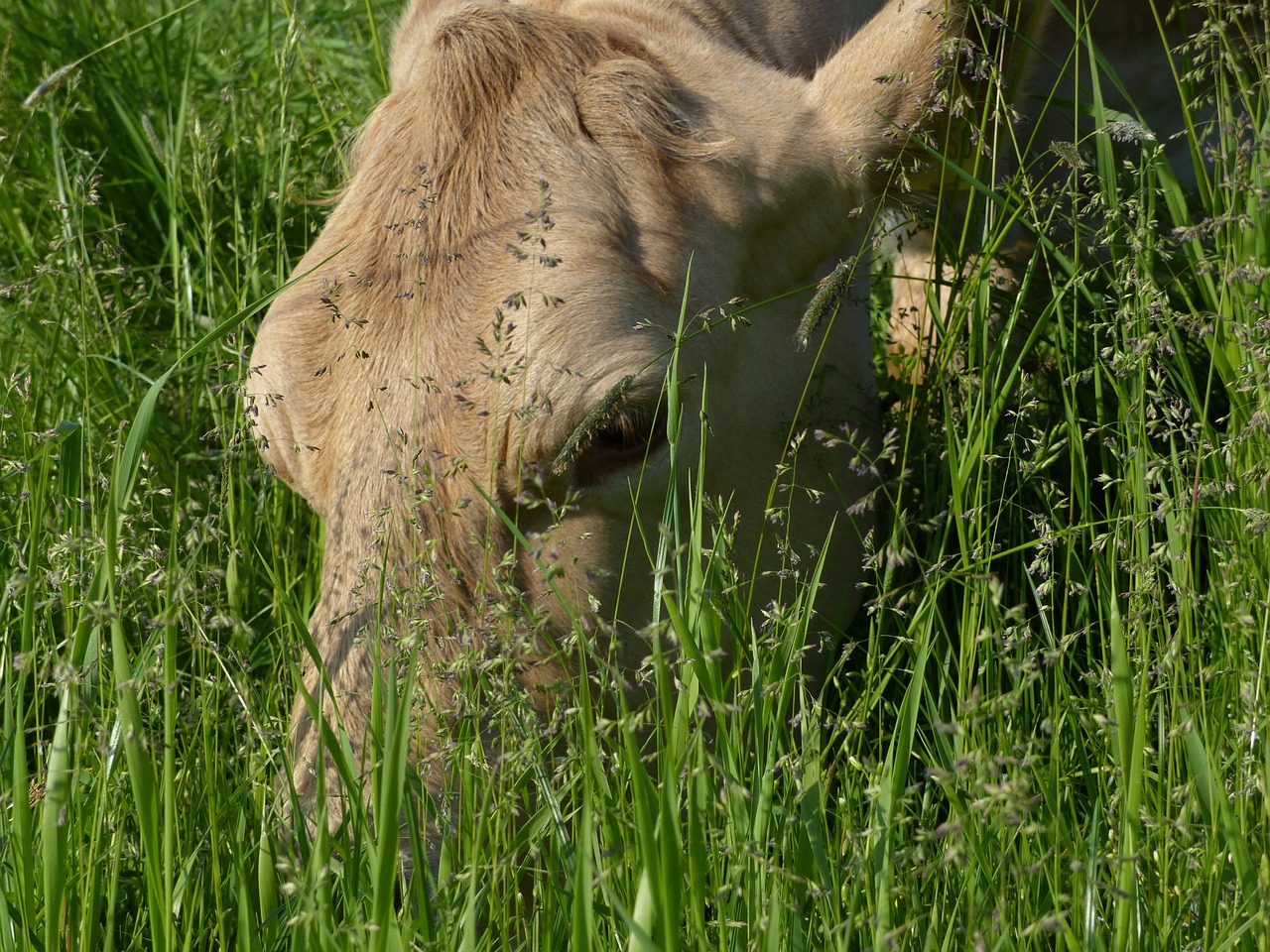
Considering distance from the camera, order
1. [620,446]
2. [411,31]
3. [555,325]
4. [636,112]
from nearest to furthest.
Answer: [555,325] < [620,446] < [636,112] < [411,31]

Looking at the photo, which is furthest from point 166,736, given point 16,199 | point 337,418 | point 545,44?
point 16,199

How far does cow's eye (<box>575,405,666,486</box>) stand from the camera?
228 centimetres

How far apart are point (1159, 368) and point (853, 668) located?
1.02 m

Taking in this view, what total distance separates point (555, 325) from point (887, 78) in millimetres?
884

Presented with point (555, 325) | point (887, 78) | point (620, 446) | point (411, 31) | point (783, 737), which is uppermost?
point (411, 31)

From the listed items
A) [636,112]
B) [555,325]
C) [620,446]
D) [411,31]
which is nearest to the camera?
[555,325]

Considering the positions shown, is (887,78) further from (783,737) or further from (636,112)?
(783,737)

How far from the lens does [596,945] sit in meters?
1.64

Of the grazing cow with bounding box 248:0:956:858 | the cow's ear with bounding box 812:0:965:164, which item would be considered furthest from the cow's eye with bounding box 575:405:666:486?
the cow's ear with bounding box 812:0:965:164

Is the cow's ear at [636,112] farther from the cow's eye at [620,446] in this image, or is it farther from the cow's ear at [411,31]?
the cow's ear at [411,31]

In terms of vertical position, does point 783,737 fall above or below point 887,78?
below

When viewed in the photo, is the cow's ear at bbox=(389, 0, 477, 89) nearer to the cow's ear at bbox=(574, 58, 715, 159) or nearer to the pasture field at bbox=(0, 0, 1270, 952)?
the pasture field at bbox=(0, 0, 1270, 952)

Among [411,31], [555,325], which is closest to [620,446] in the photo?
[555,325]

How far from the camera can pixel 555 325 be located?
7.18 ft
